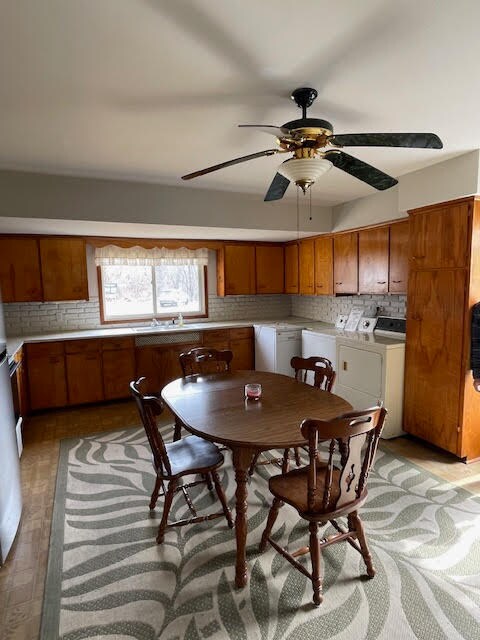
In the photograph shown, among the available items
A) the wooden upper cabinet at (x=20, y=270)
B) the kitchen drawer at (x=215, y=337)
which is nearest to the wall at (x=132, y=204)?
the wooden upper cabinet at (x=20, y=270)

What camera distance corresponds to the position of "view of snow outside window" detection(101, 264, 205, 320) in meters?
4.76

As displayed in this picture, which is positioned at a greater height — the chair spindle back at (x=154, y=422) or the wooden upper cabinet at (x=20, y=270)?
the wooden upper cabinet at (x=20, y=270)

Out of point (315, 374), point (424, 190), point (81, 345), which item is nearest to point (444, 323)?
point (424, 190)

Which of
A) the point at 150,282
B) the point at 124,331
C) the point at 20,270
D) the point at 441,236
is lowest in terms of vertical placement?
the point at 124,331

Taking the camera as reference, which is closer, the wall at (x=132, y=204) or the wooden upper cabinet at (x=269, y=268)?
the wall at (x=132, y=204)

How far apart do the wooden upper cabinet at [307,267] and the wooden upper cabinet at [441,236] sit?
5.51ft

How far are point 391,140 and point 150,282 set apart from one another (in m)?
3.91

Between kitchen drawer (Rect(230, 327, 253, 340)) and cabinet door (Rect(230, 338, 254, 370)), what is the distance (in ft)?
0.14

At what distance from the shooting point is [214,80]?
1.65m

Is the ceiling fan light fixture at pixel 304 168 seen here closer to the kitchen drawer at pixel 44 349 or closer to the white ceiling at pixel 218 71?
the white ceiling at pixel 218 71

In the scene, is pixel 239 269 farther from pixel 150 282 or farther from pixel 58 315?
pixel 58 315

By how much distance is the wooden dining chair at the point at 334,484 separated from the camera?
1480mm

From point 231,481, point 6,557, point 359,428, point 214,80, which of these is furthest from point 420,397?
point 6,557

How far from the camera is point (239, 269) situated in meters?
5.00
